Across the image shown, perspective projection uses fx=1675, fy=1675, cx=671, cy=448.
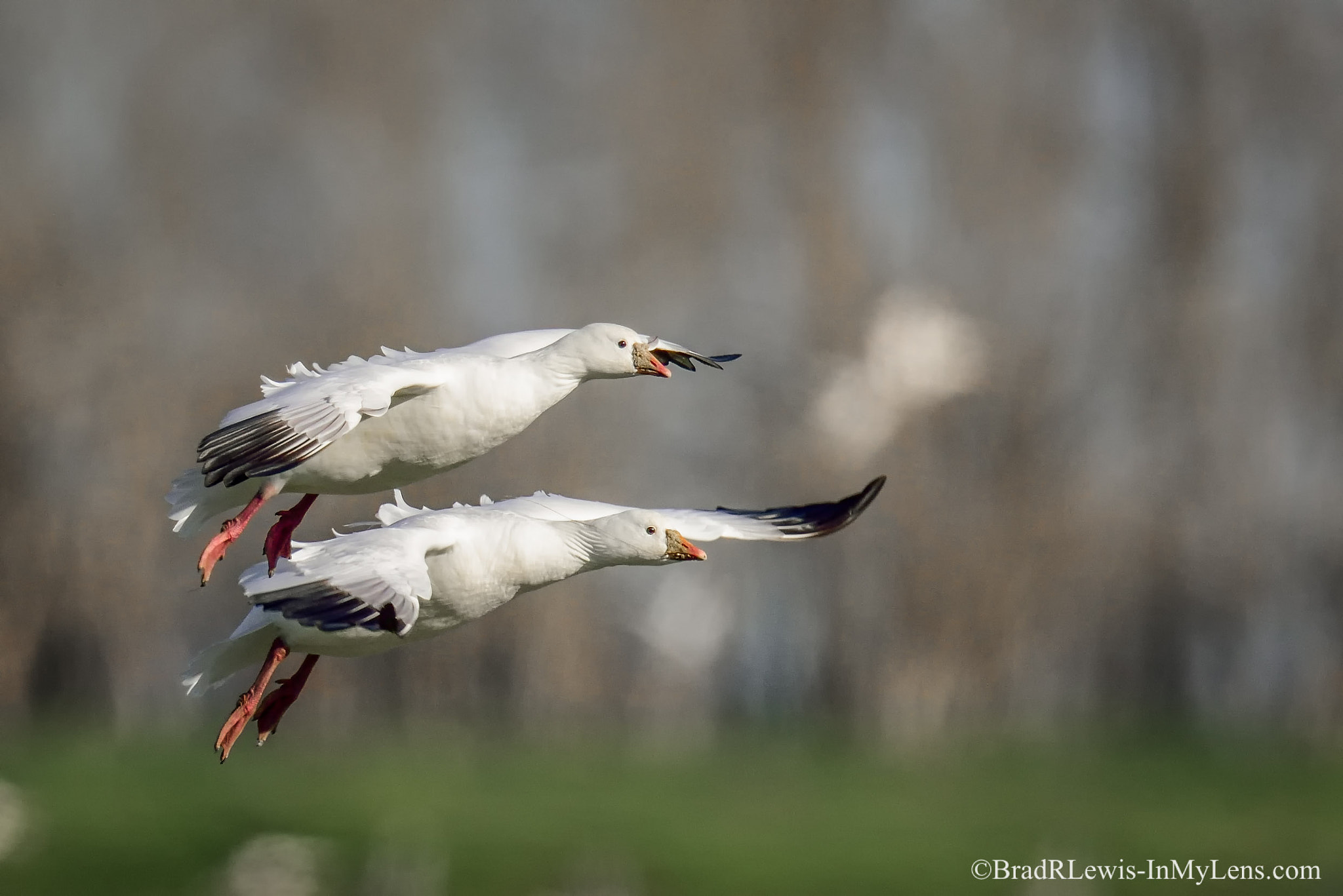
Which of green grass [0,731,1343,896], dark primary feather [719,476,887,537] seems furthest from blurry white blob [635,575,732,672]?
dark primary feather [719,476,887,537]

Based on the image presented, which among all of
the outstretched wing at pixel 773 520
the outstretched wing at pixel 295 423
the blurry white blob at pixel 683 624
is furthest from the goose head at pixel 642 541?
the blurry white blob at pixel 683 624

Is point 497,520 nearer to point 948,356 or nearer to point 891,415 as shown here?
point 948,356

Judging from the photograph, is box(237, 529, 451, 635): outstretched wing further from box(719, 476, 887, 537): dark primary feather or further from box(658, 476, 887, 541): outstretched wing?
box(719, 476, 887, 537): dark primary feather

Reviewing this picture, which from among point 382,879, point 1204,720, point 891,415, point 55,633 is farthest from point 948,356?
point 55,633

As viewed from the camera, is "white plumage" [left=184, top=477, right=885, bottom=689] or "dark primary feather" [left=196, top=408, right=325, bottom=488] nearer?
"white plumage" [left=184, top=477, right=885, bottom=689]

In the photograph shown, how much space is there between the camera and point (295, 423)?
17.9 feet

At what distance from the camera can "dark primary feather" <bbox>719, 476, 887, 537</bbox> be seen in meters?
6.66

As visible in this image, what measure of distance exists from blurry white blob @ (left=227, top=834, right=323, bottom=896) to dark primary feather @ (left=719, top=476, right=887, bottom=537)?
18.1 m

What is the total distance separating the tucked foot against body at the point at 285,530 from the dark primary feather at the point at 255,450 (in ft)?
2.23

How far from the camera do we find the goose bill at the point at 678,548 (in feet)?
20.0

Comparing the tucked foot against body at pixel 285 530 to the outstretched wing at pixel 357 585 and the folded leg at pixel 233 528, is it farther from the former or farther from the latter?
the outstretched wing at pixel 357 585

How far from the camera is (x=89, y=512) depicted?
22.8m

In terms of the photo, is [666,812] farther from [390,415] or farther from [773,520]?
[390,415]

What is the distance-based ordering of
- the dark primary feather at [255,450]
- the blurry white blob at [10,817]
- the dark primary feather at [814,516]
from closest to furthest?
1. the dark primary feather at [255,450]
2. the dark primary feather at [814,516]
3. the blurry white blob at [10,817]
